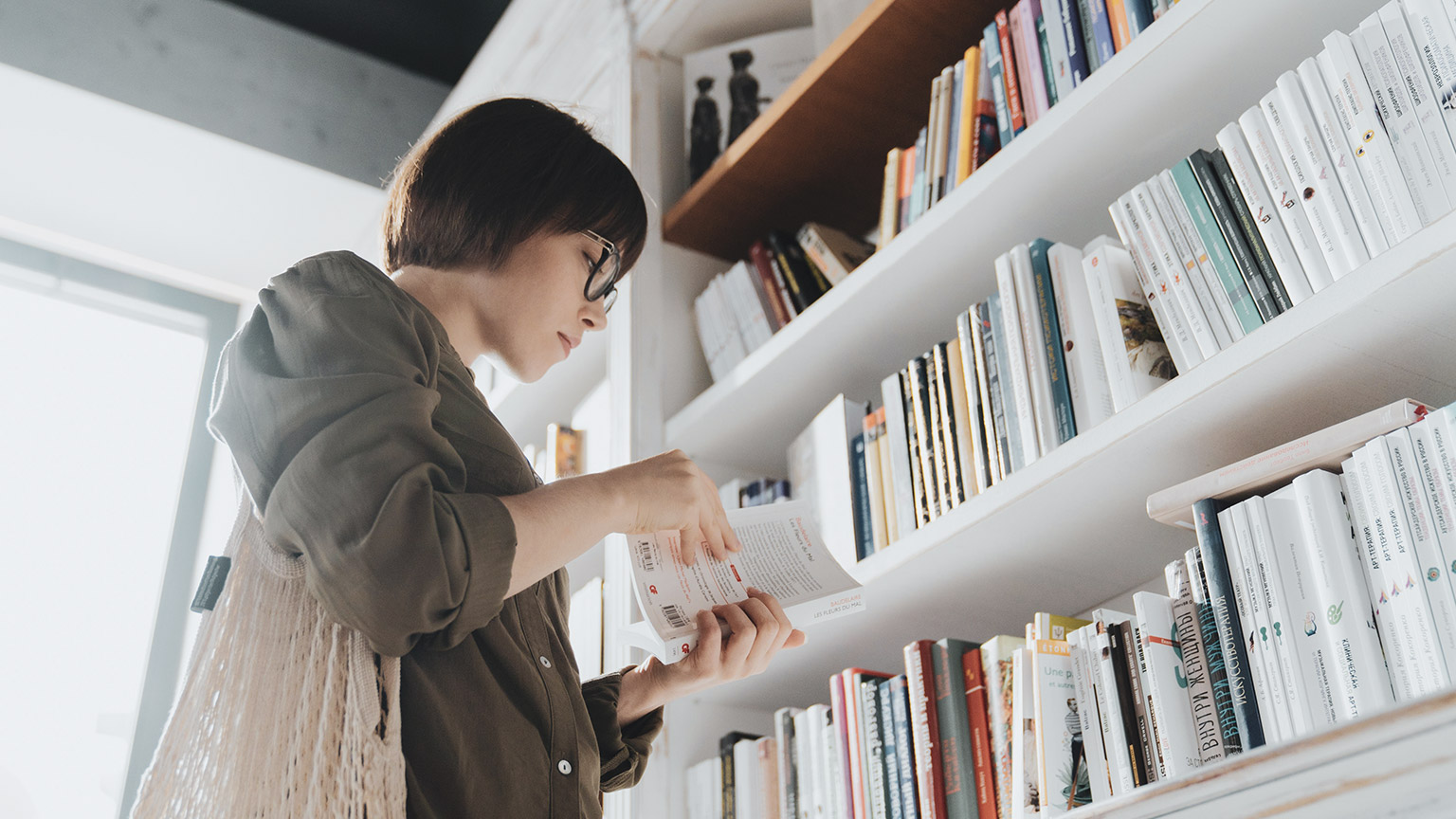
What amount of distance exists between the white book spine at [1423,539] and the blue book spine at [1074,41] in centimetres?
60

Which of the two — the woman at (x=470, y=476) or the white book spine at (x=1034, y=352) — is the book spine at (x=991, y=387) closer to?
the white book spine at (x=1034, y=352)

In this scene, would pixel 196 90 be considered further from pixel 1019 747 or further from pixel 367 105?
pixel 1019 747

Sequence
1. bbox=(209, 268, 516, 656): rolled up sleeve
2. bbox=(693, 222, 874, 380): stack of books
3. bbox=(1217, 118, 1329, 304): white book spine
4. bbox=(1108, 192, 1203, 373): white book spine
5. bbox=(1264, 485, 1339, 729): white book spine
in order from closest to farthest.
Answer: bbox=(209, 268, 516, 656): rolled up sleeve < bbox=(1264, 485, 1339, 729): white book spine < bbox=(1217, 118, 1329, 304): white book spine < bbox=(1108, 192, 1203, 373): white book spine < bbox=(693, 222, 874, 380): stack of books

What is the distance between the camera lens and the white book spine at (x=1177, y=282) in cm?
106

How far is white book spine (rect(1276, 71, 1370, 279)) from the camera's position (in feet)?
3.09

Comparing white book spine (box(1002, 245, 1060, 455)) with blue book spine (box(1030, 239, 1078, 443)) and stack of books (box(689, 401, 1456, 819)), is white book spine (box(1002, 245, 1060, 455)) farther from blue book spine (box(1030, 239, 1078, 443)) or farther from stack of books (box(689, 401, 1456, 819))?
stack of books (box(689, 401, 1456, 819))

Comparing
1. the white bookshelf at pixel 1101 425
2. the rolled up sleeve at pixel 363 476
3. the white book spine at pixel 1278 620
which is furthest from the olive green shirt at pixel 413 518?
the white book spine at pixel 1278 620

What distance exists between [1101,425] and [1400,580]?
1.11ft

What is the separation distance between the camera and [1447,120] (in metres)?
0.89

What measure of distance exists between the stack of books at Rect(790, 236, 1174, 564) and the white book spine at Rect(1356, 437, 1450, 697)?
28 centimetres

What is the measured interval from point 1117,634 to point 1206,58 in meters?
0.59

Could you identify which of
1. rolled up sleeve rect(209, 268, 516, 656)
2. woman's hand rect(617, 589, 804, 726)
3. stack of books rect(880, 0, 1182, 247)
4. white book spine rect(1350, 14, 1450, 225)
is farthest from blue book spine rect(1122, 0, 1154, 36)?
rolled up sleeve rect(209, 268, 516, 656)

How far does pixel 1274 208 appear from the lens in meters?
1.01

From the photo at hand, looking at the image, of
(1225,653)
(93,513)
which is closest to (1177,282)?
(1225,653)
